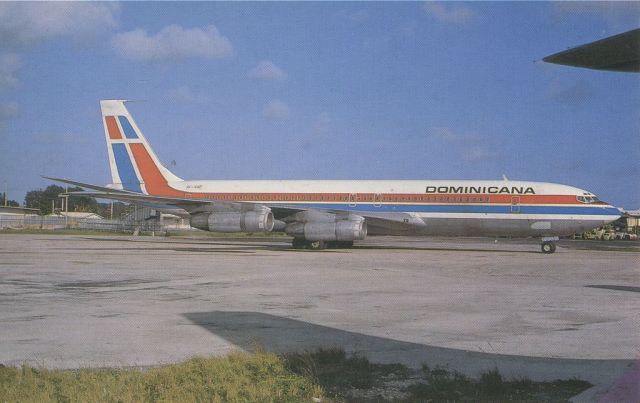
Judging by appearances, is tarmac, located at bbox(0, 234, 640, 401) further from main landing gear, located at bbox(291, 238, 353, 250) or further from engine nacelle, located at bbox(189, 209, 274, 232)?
main landing gear, located at bbox(291, 238, 353, 250)

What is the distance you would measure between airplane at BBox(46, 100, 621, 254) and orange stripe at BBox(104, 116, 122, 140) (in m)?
4.54

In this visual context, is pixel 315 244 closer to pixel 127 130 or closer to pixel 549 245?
pixel 549 245

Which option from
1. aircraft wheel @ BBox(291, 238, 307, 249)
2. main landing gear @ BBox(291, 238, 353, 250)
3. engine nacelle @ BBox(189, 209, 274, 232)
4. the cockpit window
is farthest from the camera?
aircraft wheel @ BBox(291, 238, 307, 249)

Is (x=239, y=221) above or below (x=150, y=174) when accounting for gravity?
below

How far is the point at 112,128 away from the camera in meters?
34.8

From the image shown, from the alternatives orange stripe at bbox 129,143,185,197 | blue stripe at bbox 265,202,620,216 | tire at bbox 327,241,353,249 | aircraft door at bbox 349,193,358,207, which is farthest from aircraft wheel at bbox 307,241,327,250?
orange stripe at bbox 129,143,185,197

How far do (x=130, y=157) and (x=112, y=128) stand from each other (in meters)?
2.00

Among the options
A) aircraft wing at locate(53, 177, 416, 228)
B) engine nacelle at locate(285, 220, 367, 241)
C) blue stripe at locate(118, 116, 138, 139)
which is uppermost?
blue stripe at locate(118, 116, 138, 139)

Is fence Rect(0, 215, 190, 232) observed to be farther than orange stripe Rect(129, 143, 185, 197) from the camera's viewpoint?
Yes

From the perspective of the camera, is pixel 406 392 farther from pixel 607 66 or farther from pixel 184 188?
pixel 184 188

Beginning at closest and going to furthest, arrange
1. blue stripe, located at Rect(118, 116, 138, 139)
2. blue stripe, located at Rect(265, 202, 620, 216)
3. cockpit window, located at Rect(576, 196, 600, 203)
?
blue stripe, located at Rect(265, 202, 620, 216) < cockpit window, located at Rect(576, 196, 600, 203) < blue stripe, located at Rect(118, 116, 138, 139)

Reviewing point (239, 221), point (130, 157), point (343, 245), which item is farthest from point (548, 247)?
point (130, 157)

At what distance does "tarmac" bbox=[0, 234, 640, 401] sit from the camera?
682 centimetres

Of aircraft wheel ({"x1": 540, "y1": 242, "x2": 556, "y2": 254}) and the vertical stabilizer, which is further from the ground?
the vertical stabilizer
